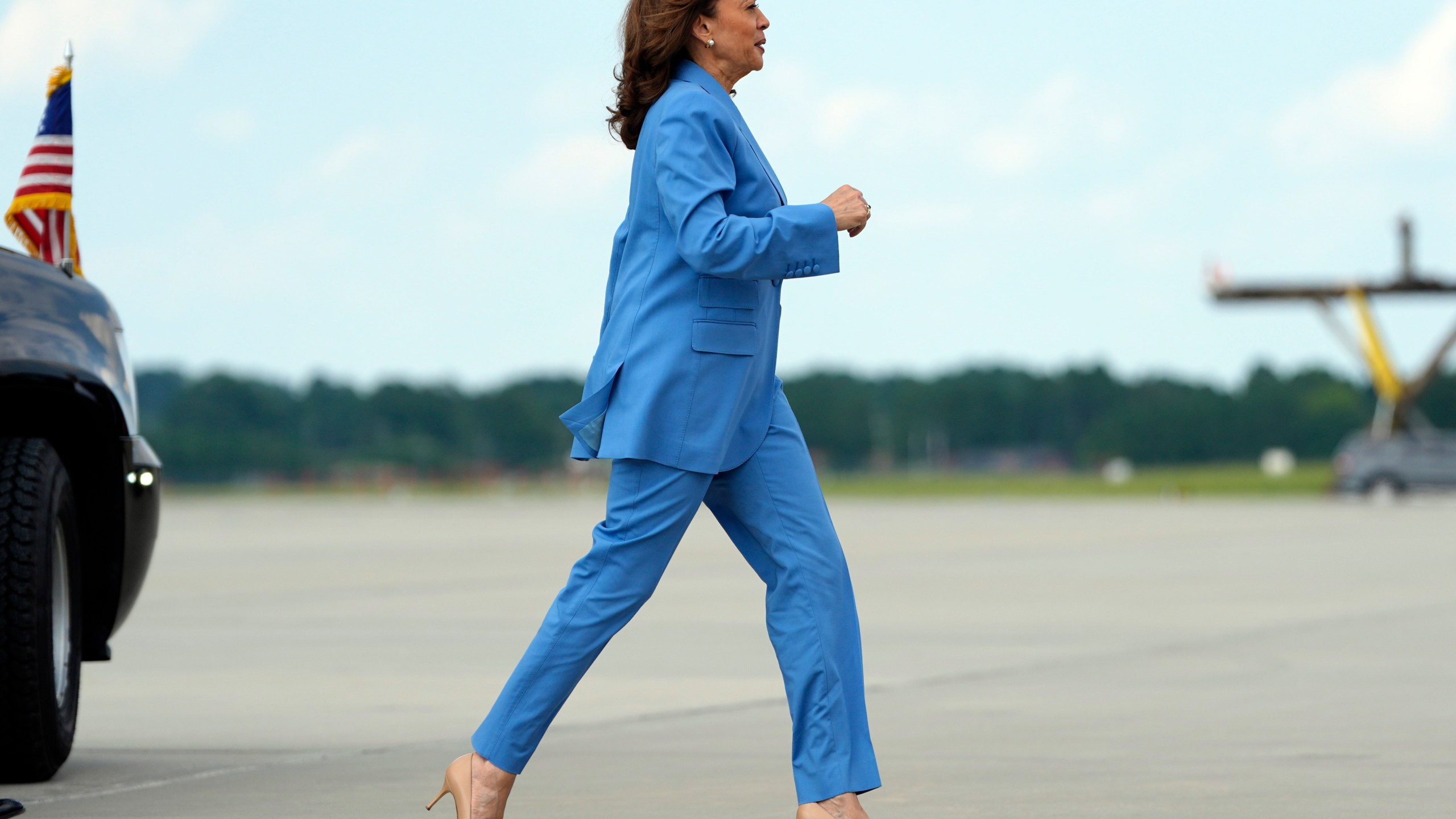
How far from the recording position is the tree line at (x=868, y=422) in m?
90.6

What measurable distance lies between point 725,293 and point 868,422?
12490cm

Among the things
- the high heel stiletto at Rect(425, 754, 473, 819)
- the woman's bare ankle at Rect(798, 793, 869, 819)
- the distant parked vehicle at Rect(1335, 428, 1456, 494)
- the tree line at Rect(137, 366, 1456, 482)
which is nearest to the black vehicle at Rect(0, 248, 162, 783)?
the high heel stiletto at Rect(425, 754, 473, 819)

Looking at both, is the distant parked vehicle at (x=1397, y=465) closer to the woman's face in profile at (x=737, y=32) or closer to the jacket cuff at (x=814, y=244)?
the woman's face in profile at (x=737, y=32)

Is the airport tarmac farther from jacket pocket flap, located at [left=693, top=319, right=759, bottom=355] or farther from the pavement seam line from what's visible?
jacket pocket flap, located at [left=693, top=319, right=759, bottom=355]

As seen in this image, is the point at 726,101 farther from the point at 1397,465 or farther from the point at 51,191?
the point at 1397,465

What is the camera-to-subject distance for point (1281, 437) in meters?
89.5

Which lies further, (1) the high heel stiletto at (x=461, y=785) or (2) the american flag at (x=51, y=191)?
(2) the american flag at (x=51, y=191)

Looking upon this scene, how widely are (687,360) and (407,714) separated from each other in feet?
11.0

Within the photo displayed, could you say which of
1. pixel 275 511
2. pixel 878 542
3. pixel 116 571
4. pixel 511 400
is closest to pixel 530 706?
pixel 116 571

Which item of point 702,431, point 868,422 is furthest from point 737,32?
point 868,422

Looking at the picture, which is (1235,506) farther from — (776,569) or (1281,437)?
(1281,437)

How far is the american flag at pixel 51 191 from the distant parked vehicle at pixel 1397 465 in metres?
34.8

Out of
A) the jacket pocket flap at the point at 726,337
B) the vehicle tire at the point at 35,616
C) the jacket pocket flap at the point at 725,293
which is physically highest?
the jacket pocket flap at the point at 725,293

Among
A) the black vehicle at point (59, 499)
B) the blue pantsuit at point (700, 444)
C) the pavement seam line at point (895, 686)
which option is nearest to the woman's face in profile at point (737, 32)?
the blue pantsuit at point (700, 444)
